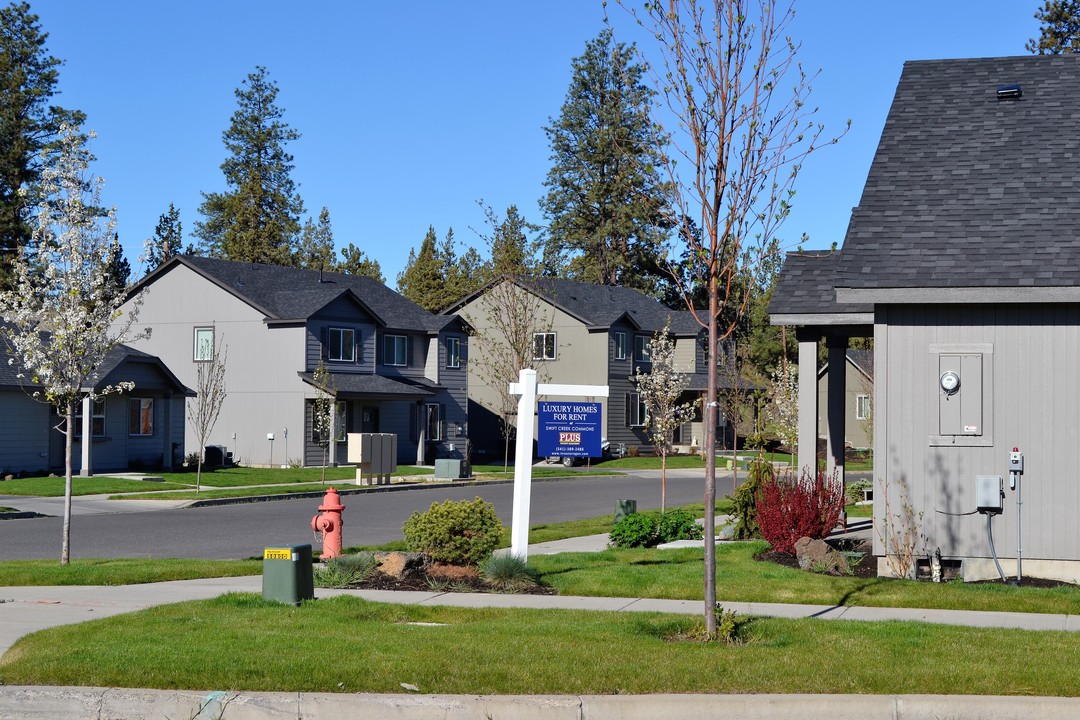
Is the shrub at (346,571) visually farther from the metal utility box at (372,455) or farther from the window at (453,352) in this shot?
the window at (453,352)

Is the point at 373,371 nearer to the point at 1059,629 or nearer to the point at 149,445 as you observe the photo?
the point at 149,445

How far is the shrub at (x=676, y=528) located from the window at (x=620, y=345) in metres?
38.6

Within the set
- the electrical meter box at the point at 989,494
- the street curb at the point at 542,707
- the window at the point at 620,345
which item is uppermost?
the window at the point at 620,345

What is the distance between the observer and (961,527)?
568 inches

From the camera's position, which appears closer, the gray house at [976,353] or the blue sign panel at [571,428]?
the gray house at [976,353]

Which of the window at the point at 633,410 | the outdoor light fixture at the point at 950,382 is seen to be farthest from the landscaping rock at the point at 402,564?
the window at the point at 633,410

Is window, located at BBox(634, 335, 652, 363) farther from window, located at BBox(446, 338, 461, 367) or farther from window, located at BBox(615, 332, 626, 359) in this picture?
window, located at BBox(446, 338, 461, 367)

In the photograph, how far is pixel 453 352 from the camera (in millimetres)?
53312

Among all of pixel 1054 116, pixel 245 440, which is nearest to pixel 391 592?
pixel 1054 116

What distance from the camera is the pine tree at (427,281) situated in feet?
273

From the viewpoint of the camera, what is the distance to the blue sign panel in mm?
15148

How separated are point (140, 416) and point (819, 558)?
3160cm

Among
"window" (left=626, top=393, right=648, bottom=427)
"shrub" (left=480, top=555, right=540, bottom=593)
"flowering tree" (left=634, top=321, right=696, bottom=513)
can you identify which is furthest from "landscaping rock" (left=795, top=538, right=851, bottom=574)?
"window" (left=626, top=393, right=648, bottom=427)

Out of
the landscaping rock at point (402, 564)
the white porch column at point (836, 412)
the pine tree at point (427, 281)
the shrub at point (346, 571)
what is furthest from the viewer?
the pine tree at point (427, 281)
